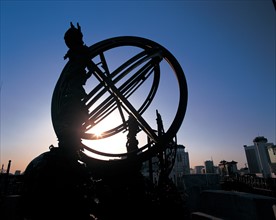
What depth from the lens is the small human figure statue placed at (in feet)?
8.74

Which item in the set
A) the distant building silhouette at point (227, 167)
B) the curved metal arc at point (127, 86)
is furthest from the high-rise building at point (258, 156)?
the curved metal arc at point (127, 86)

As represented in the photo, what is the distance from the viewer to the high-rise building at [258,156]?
53000mm

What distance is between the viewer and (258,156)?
55.7 meters

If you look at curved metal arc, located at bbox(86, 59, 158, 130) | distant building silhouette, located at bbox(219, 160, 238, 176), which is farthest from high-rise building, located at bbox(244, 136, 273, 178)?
curved metal arc, located at bbox(86, 59, 158, 130)

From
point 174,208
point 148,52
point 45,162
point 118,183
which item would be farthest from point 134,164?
point 148,52

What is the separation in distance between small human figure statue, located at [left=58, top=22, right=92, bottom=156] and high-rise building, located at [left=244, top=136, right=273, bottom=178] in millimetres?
65169

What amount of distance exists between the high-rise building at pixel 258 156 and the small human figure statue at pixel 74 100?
65.2 m

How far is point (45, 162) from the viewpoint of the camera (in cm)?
248

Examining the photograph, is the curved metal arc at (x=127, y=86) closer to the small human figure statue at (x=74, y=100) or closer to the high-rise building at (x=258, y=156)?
the small human figure statue at (x=74, y=100)

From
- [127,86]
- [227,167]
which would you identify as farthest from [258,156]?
[127,86]

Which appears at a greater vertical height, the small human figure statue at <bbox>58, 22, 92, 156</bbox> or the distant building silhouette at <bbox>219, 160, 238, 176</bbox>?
the small human figure statue at <bbox>58, 22, 92, 156</bbox>

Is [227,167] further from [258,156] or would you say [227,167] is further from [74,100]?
[258,156]

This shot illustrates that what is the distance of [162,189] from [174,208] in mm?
755

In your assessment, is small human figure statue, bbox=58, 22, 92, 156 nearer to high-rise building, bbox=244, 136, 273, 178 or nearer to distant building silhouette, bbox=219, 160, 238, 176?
distant building silhouette, bbox=219, 160, 238, 176
